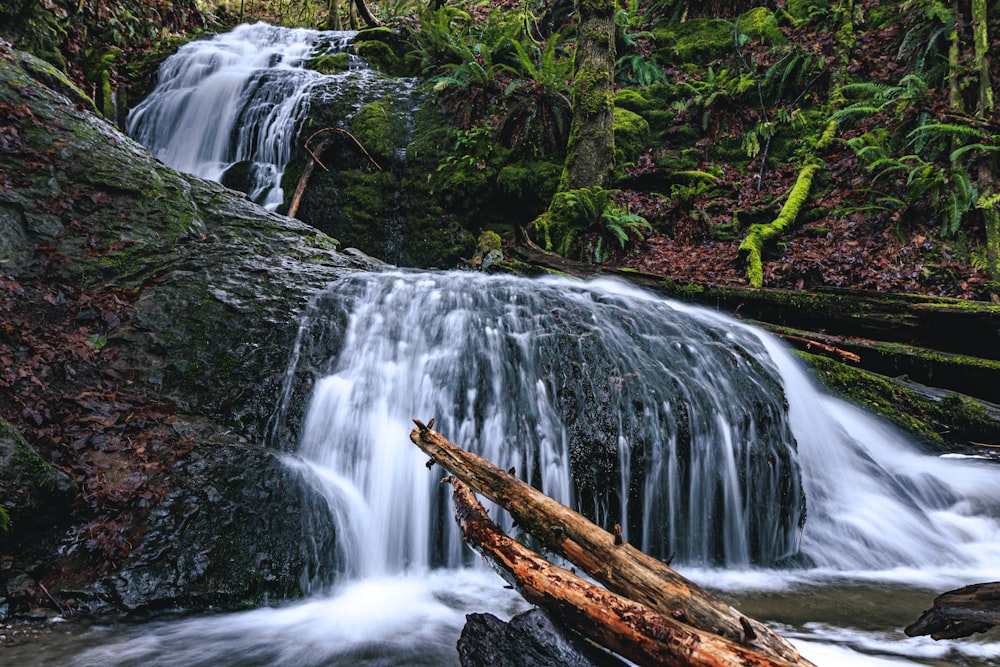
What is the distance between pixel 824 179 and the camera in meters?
8.45

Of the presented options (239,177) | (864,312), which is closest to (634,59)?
(864,312)

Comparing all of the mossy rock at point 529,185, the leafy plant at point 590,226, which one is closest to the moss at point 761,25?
the mossy rock at point 529,185

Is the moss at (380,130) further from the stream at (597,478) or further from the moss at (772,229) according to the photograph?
the moss at (772,229)

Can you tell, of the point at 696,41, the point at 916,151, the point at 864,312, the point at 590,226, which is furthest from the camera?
the point at 696,41

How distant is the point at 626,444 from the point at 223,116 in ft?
32.8

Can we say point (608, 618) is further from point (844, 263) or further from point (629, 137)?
point (629, 137)

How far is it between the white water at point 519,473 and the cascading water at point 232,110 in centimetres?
542

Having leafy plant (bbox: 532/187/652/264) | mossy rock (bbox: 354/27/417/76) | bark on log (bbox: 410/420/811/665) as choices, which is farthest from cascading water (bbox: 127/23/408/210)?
bark on log (bbox: 410/420/811/665)

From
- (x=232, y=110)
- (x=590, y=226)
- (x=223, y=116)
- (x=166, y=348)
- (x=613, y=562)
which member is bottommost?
→ (x=613, y=562)

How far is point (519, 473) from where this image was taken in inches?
156

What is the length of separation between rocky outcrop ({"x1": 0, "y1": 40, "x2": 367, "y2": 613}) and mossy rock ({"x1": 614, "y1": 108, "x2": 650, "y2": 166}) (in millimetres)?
5864

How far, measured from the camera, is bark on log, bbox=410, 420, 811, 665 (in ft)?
5.42

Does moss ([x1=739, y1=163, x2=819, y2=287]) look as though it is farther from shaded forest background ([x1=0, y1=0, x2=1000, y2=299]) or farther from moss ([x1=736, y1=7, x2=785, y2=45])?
moss ([x1=736, y1=7, x2=785, y2=45])

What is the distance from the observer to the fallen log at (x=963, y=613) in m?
2.00
